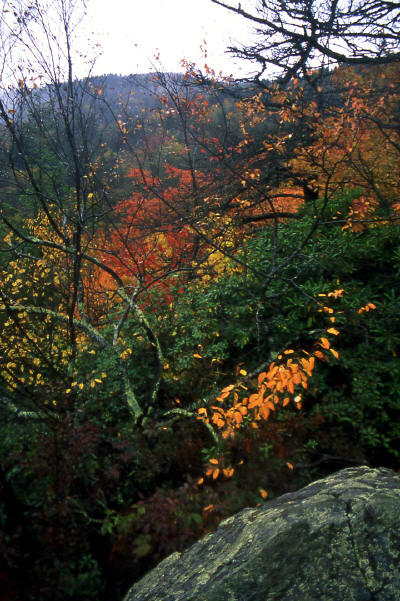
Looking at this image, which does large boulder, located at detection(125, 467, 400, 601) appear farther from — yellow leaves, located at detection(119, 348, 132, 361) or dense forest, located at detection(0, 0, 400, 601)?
yellow leaves, located at detection(119, 348, 132, 361)

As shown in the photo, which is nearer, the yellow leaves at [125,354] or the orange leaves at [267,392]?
the orange leaves at [267,392]

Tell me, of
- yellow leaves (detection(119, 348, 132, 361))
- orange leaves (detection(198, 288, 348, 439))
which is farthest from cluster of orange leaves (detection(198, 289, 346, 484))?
yellow leaves (detection(119, 348, 132, 361))

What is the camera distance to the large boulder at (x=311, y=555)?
1218mm

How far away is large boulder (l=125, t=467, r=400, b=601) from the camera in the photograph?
1.22 meters

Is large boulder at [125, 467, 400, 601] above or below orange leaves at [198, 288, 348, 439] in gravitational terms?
above

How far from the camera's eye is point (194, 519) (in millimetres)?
3553

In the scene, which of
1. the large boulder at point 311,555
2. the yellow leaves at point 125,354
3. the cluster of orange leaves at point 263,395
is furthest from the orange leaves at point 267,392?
the yellow leaves at point 125,354

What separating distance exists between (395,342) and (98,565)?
4.77 meters

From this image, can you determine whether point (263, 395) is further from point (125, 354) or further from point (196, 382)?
point (125, 354)

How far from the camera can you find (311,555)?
4.27 ft

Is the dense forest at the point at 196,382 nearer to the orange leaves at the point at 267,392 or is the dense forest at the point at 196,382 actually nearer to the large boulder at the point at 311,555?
the orange leaves at the point at 267,392

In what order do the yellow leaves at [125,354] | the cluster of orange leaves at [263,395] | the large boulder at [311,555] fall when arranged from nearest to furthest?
the large boulder at [311,555] → the cluster of orange leaves at [263,395] → the yellow leaves at [125,354]

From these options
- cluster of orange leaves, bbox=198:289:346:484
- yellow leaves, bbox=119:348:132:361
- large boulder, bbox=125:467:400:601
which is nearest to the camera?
large boulder, bbox=125:467:400:601

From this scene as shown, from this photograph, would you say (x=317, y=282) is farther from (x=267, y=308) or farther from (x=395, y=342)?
(x=395, y=342)
